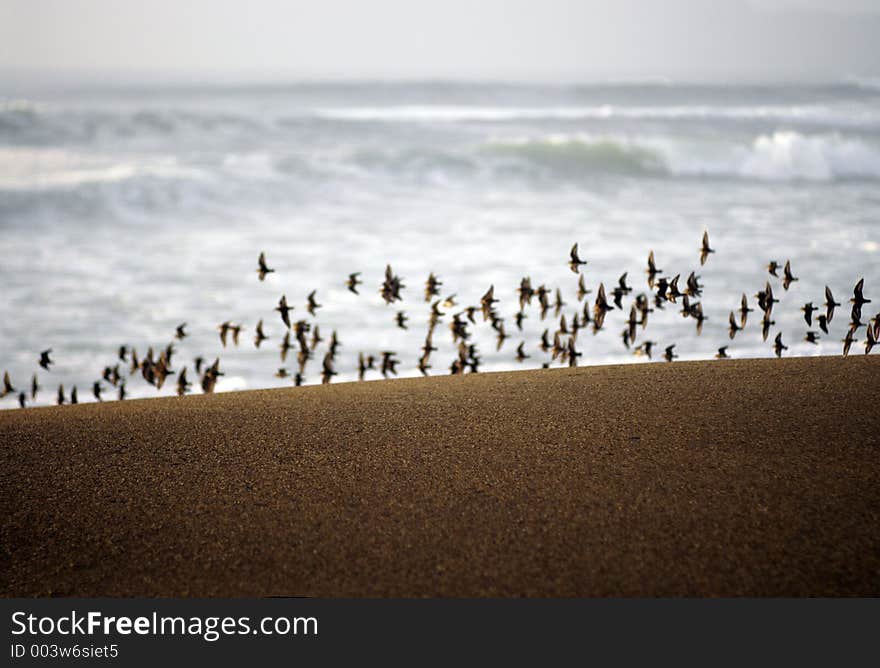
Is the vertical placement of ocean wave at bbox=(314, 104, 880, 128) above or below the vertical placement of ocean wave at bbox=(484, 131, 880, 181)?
above

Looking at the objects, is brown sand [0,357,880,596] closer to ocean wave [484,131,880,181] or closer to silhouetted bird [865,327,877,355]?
silhouetted bird [865,327,877,355]

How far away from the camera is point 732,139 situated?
2655cm

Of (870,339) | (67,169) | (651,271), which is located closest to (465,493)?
(651,271)

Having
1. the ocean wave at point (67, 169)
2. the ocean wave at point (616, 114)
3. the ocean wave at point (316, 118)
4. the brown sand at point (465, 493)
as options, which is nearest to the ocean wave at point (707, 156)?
the ocean wave at point (316, 118)

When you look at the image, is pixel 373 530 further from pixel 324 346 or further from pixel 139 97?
pixel 139 97

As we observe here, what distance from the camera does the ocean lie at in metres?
9.23

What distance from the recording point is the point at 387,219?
1712 cm

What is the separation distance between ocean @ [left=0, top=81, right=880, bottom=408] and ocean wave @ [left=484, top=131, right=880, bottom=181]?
105 millimetres

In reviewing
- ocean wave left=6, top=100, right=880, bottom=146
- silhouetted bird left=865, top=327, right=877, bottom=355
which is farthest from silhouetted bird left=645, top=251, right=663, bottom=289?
ocean wave left=6, top=100, right=880, bottom=146

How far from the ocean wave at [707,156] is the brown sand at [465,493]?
19799 mm

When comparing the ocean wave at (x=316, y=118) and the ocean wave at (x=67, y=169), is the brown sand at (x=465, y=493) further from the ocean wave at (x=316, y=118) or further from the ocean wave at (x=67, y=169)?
the ocean wave at (x=316, y=118)

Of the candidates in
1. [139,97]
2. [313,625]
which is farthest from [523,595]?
[139,97]

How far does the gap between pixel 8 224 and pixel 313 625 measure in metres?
16.2

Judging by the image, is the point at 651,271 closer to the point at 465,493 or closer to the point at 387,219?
the point at 465,493
